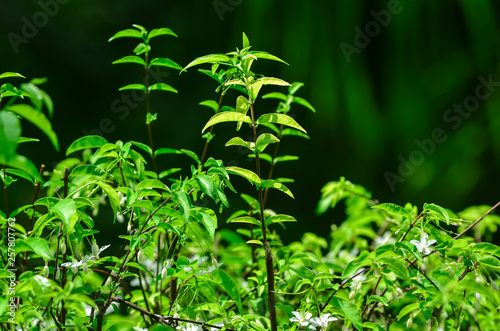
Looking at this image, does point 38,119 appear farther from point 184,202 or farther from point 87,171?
point 87,171

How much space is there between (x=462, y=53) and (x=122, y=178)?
213 cm

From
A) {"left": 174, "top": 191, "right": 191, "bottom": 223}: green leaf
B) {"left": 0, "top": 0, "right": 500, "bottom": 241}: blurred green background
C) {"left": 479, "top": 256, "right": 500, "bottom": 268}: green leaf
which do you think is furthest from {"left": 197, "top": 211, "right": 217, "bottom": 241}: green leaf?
{"left": 0, "top": 0, "right": 500, "bottom": 241}: blurred green background

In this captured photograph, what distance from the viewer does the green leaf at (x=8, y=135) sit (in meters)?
0.46

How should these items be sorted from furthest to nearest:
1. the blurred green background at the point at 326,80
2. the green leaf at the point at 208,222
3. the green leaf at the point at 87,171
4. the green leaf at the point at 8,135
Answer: the blurred green background at the point at 326,80 < the green leaf at the point at 87,171 < the green leaf at the point at 208,222 < the green leaf at the point at 8,135

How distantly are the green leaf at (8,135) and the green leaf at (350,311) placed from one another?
1.68 ft

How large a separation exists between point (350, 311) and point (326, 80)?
1.70 meters

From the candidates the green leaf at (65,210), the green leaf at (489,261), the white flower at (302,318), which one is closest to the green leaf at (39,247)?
the green leaf at (65,210)

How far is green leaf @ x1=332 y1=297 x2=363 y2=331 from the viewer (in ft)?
2.36

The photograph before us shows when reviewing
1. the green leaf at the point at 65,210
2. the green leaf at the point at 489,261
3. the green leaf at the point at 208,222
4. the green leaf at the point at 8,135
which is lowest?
the green leaf at the point at 489,261

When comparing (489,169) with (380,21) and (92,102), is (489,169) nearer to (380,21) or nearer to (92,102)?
(380,21)

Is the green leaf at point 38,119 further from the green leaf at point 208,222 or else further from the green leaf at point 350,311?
the green leaf at point 350,311

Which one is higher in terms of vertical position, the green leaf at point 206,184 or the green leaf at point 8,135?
the green leaf at point 8,135

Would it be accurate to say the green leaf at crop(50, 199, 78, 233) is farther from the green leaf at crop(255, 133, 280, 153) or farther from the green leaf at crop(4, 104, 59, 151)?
the green leaf at crop(255, 133, 280, 153)

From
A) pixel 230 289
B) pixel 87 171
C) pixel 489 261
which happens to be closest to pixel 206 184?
pixel 230 289
